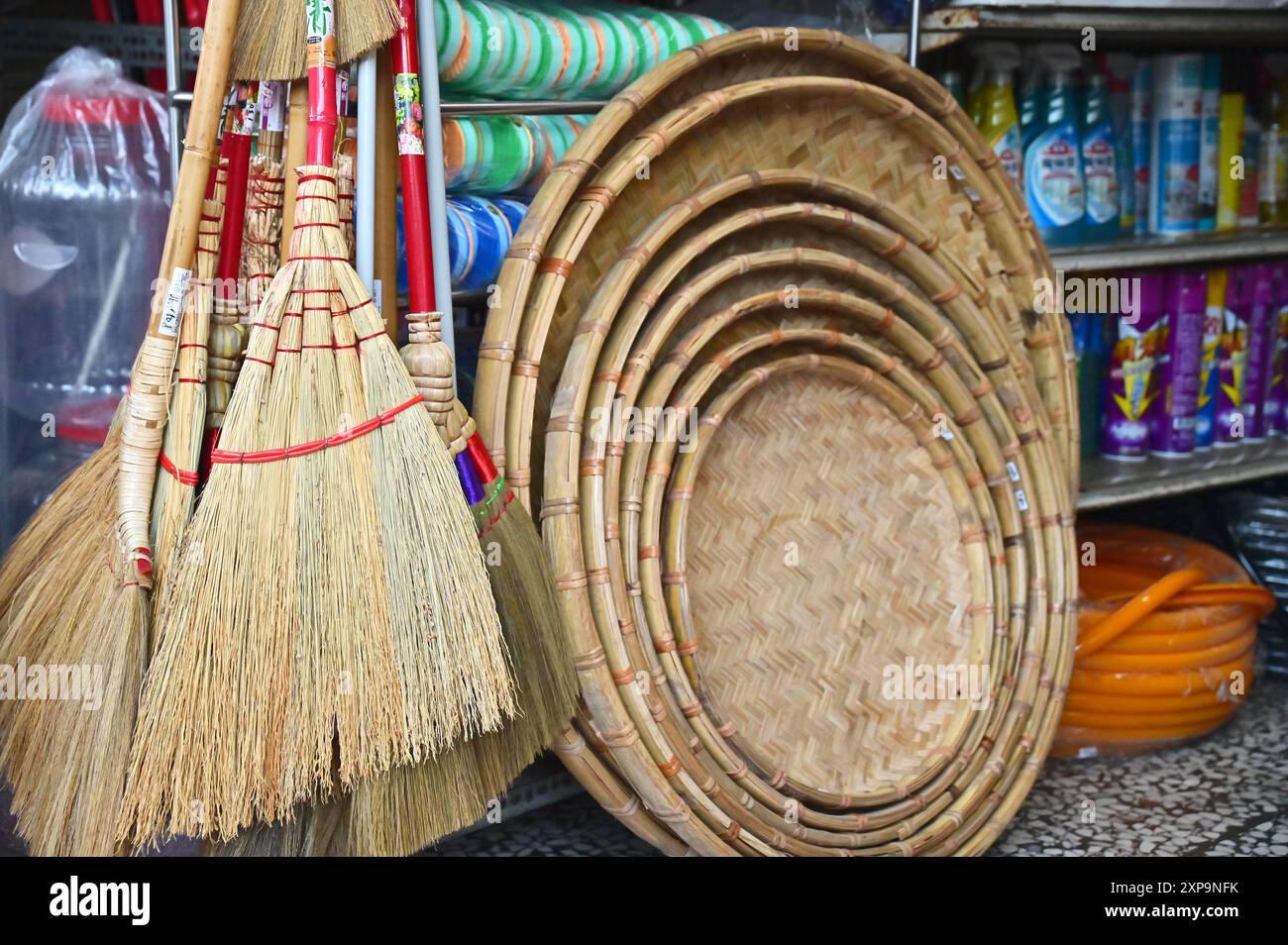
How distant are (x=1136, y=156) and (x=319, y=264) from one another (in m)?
1.77

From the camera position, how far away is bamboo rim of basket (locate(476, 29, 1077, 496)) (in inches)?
57.0

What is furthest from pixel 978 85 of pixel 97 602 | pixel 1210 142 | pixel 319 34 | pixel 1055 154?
pixel 97 602

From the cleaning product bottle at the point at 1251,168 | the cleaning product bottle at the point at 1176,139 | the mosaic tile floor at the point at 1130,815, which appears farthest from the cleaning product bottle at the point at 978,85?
the mosaic tile floor at the point at 1130,815

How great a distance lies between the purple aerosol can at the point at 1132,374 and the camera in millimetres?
2389

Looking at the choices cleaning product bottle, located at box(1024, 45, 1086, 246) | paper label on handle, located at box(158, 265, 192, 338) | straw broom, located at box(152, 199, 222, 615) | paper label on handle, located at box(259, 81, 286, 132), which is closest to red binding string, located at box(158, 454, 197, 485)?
straw broom, located at box(152, 199, 222, 615)

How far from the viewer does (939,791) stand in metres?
1.79

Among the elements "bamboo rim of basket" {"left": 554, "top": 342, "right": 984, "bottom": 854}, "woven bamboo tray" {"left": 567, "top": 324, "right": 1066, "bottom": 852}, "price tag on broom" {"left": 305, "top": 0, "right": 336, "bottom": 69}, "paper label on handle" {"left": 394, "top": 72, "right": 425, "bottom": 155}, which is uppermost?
"price tag on broom" {"left": 305, "top": 0, "right": 336, "bottom": 69}

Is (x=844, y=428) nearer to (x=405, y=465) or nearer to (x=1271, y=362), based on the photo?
(x=405, y=465)

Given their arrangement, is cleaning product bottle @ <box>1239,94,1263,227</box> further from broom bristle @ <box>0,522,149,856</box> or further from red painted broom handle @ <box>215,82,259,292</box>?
broom bristle @ <box>0,522,149,856</box>

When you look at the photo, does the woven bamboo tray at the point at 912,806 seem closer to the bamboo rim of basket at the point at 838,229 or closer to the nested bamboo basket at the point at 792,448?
the nested bamboo basket at the point at 792,448

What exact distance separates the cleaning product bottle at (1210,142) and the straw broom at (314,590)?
1811mm

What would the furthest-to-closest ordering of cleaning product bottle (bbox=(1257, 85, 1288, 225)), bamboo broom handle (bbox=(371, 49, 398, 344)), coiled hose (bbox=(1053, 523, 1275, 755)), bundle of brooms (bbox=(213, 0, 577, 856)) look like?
1. cleaning product bottle (bbox=(1257, 85, 1288, 225))
2. coiled hose (bbox=(1053, 523, 1275, 755))
3. bamboo broom handle (bbox=(371, 49, 398, 344))
4. bundle of brooms (bbox=(213, 0, 577, 856))

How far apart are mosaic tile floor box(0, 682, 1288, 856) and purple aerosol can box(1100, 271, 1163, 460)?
0.55 meters

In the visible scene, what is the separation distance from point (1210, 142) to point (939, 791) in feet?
4.75
